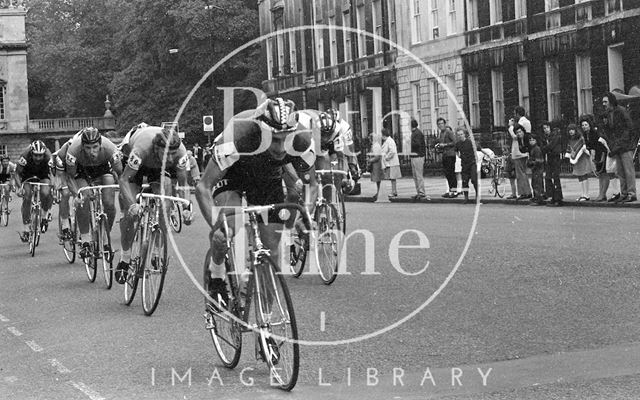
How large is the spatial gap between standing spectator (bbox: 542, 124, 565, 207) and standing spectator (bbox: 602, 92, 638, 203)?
166cm

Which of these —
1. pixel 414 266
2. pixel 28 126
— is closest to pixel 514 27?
pixel 414 266

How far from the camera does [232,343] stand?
8.72 meters

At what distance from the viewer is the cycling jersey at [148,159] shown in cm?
1271

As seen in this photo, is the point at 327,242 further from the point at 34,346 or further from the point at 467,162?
the point at 467,162

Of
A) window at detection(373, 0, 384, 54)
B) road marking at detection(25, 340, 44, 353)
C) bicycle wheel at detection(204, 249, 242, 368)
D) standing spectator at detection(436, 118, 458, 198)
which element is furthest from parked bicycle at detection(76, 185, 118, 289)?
window at detection(373, 0, 384, 54)

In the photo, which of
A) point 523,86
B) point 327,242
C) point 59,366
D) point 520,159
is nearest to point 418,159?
point 520,159

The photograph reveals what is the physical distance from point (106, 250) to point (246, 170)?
18.2ft

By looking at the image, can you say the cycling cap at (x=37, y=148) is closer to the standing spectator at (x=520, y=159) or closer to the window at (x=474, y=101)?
the standing spectator at (x=520, y=159)

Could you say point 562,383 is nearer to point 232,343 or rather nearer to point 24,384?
point 232,343

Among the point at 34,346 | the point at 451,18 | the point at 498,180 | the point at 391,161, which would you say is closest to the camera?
the point at 34,346

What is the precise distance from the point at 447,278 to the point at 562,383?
19.9 ft

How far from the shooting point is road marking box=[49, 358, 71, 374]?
914 centimetres

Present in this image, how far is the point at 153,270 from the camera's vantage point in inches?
466

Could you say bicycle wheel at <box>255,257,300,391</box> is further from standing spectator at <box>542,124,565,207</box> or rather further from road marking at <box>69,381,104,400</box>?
standing spectator at <box>542,124,565,207</box>
